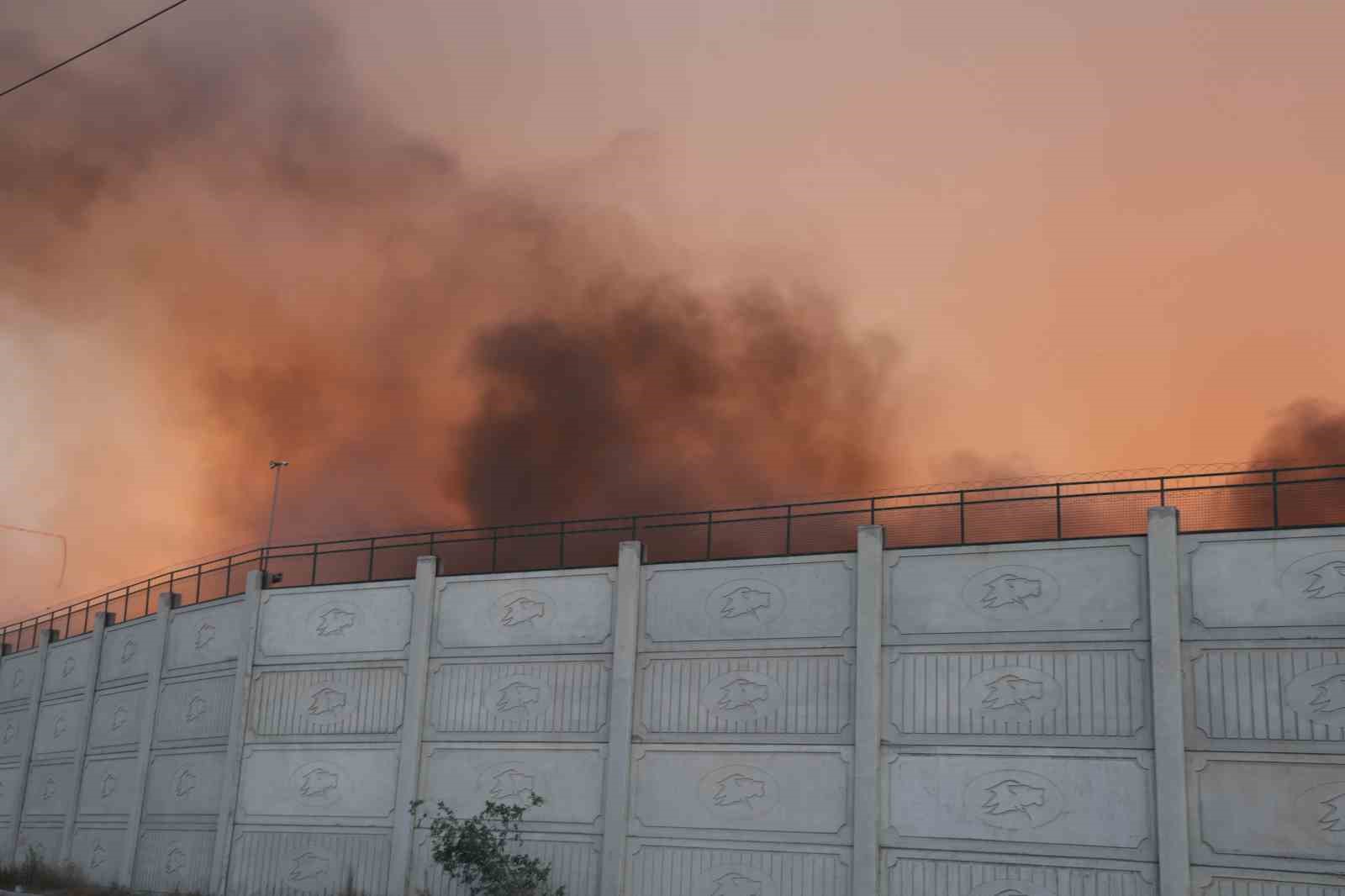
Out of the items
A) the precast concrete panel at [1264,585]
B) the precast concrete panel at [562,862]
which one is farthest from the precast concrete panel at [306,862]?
the precast concrete panel at [1264,585]

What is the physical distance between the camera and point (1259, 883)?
28.3 m

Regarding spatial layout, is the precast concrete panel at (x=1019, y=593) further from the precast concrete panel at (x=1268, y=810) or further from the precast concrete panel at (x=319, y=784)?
the precast concrete panel at (x=319, y=784)

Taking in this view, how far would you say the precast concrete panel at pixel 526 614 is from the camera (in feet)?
123

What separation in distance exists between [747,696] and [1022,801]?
7120 millimetres

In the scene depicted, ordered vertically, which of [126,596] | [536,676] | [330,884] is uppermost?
[126,596]

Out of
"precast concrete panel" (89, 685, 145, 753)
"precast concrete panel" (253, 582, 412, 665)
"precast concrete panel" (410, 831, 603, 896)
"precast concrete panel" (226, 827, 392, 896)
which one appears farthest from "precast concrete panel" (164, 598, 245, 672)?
"precast concrete panel" (410, 831, 603, 896)

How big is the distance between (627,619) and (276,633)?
502 inches

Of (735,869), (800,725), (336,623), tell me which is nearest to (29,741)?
(336,623)

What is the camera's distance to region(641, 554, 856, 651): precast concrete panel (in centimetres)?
3428

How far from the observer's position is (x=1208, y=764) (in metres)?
29.2

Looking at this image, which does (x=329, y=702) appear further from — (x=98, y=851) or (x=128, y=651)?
(x=98, y=851)

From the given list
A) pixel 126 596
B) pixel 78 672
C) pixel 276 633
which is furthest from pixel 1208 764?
pixel 78 672

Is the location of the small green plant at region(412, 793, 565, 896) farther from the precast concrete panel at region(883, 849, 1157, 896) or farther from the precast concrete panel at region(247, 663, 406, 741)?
the precast concrete panel at region(883, 849, 1157, 896)

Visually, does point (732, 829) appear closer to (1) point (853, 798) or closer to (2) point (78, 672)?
(1) point (853, 798)
